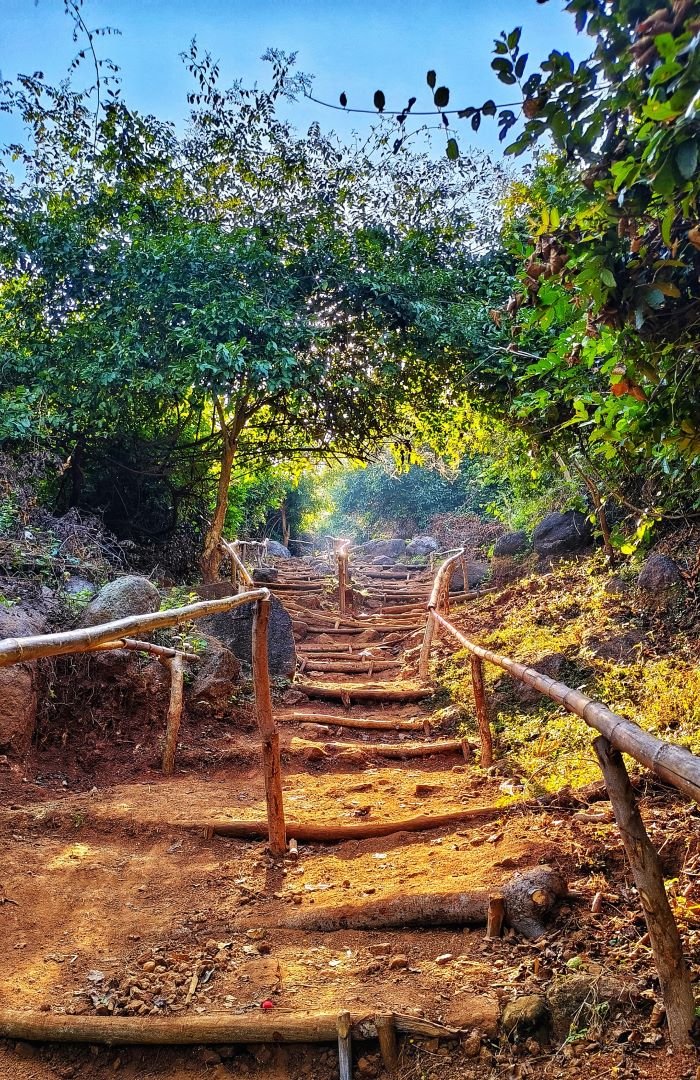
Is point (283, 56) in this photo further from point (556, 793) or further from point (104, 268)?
point (556, 793)

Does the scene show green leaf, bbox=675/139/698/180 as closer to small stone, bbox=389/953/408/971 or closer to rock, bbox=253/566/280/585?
small stone, bbox=389/953/408/971

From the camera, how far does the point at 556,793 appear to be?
11.6 ft

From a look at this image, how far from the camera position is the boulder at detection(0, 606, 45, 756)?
452cm

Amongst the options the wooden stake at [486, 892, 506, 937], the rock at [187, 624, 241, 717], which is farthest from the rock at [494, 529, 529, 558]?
the wooden stake at [486, 892, 506, 937]

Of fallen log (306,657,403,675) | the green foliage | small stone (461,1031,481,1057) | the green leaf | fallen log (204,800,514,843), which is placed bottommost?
fallen log (204,800,514,843)

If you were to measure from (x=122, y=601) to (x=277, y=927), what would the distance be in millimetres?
3762

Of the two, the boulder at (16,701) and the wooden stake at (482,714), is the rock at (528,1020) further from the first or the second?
the boulder at (16,701)

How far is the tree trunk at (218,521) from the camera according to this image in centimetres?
978

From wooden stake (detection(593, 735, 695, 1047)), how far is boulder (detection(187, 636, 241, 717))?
4874 millimetres

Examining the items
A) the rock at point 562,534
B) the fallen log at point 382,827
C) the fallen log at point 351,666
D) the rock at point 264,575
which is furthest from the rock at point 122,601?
the rock at point 264,575

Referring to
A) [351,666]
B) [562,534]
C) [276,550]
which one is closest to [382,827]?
[351,666]

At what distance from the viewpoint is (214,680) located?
6234 mm

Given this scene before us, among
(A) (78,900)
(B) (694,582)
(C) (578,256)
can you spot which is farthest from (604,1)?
(B) (694,582)

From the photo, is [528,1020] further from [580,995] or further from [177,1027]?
[177,1027]
